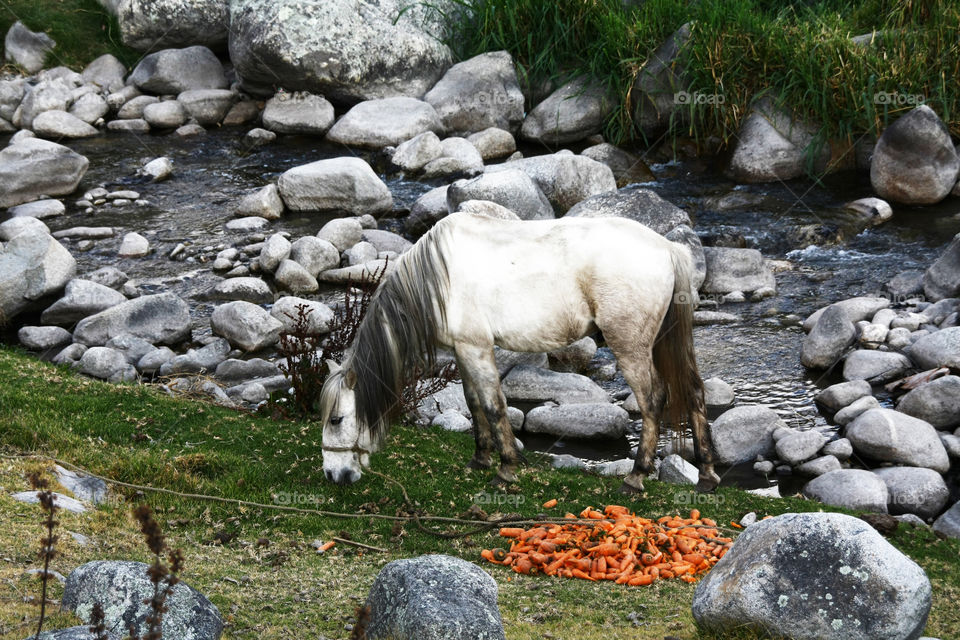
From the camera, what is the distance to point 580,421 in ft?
39.1

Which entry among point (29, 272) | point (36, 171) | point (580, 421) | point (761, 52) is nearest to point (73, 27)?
point (36, 171)

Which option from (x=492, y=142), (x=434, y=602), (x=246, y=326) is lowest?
(x=492, y=142)

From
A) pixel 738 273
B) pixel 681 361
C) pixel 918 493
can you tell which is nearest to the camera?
pixel 681 361

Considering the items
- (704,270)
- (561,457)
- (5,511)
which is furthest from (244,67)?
(5,511)

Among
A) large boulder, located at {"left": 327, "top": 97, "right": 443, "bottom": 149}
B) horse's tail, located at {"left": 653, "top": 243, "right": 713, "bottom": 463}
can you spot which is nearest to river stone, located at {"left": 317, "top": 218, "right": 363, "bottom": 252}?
large boulder, located at {"left": 327, "top": 97, "right": 443, "bottom": 149}

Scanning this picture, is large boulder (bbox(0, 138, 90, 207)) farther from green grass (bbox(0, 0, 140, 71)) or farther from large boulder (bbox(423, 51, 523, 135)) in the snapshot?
Answer: large boulder (bbox(423, 51, 523, 135))

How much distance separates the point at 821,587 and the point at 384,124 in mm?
17668

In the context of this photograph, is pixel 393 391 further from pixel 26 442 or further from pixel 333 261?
pixel 333 261

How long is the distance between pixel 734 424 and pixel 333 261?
742 cm

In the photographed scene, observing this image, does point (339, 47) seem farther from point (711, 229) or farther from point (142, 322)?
point (142, 322)

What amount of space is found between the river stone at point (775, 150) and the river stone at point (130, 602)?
54.3 ft

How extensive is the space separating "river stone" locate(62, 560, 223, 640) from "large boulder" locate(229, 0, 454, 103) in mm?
18517

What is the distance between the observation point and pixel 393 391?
8758mm

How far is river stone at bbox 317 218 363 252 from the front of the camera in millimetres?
16984
